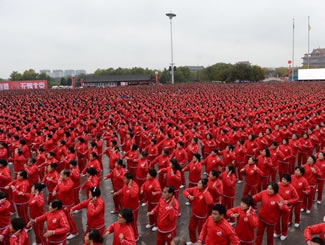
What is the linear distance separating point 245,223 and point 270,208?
2.04 feet

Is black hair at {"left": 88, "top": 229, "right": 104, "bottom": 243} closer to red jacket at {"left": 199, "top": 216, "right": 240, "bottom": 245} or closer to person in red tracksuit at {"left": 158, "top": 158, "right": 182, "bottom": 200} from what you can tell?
red jacket at {"left": 199, "top": 216, "right": 240, "bottom": 245}

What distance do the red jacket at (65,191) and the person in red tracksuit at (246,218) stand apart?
2980 millimetres

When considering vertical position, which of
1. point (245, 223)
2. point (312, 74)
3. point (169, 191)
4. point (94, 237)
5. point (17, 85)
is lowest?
point (245, 223)

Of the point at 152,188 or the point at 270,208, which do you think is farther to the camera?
the point at 152,188

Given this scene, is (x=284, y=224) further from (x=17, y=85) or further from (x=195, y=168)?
(x=17, y=85)

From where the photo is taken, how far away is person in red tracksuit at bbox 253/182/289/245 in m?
4.22

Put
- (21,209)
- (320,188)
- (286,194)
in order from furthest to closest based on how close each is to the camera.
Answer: (320,188) → (21,209) → (286,194)

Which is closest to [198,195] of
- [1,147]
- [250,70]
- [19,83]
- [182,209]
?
[182,209]

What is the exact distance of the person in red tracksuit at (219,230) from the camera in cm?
346

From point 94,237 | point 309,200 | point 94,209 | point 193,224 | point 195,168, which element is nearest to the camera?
point 94,237

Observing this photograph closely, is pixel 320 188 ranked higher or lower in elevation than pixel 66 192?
lower

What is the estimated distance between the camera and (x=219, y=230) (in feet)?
11.5

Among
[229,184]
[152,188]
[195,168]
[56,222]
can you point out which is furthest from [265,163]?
[56,222]

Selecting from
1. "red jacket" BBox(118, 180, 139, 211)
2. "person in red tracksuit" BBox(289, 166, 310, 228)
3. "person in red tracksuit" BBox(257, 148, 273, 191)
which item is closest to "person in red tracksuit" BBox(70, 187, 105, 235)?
"red jacket" BBox(118, 180, 139, 211)
